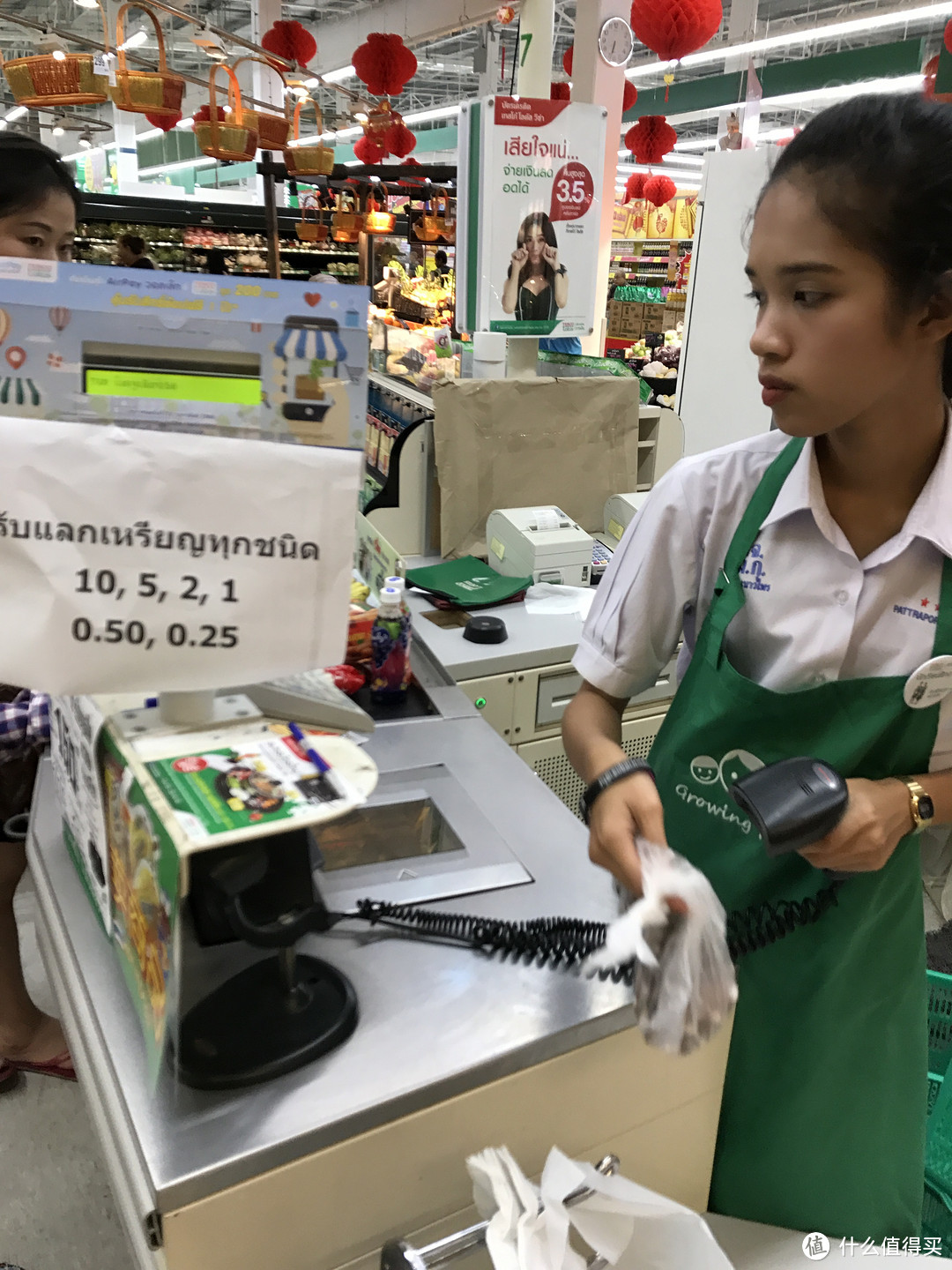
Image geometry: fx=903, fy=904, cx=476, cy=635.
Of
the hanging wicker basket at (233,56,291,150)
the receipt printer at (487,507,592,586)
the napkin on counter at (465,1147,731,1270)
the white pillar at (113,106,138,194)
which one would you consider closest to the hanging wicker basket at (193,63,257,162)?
the hanging wicker basket at (233,56,291,150)

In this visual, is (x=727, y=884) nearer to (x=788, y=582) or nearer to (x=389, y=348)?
(x=788, y=582)

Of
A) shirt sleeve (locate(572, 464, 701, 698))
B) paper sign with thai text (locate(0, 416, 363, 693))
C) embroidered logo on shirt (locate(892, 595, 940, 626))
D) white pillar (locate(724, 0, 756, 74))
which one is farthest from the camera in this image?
white pillar (locate(724, 0, 756, 74))

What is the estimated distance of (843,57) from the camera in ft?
27.0

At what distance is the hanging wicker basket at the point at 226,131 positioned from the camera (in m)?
3.64

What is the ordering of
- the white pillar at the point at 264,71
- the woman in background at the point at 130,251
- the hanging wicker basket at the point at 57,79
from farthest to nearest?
the white pillar at the point at 264,71
the woman in background at the point at 130,251
the hanging wicker basket at the point at 57,79

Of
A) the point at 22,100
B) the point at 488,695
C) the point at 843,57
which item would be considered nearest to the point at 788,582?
the point at 488,695

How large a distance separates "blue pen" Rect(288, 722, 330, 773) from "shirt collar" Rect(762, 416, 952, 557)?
2.08ft

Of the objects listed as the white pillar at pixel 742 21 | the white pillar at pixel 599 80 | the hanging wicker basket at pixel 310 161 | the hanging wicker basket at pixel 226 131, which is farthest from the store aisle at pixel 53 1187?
the white pillar at pixel 742 21

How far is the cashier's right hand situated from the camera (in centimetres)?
94

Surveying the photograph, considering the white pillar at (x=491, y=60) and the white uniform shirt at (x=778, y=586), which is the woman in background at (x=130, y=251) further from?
the white pillar at (x=491, y=60)

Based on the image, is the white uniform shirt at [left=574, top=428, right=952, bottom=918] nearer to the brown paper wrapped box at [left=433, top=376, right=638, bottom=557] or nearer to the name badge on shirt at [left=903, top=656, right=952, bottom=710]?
the name badge on shirt at [left=903, top=656, right=952, bottom=710]

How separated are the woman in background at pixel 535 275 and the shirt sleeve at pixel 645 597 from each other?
1703 millimetres

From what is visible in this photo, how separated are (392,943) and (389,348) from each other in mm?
2734

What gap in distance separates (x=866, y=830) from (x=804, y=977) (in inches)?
11.3
